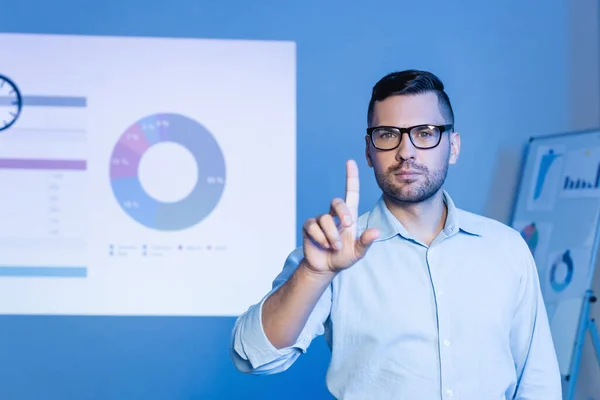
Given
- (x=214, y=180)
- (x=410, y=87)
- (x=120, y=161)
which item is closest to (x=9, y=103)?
(x=120, y=161)

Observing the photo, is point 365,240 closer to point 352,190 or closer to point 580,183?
point 352,190

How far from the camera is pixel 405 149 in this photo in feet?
4.75

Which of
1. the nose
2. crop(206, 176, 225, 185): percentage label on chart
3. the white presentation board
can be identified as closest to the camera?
the nose

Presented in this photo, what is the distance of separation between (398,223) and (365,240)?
406 mm

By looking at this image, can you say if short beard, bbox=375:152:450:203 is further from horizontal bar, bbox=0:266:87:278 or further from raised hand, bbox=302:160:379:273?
horizontal bar, bbox=0:266:87:278

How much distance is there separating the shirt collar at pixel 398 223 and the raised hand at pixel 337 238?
323mm

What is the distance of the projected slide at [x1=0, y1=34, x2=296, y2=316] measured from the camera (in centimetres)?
275

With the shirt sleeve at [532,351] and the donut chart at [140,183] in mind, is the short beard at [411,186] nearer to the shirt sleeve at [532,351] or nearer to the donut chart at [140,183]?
the shirt sleeve at [532,351]

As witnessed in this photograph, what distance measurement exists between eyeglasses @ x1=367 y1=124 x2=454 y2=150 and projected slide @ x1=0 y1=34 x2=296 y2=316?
4.26ft

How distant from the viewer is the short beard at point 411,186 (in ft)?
4.74

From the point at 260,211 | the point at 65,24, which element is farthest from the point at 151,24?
the point at 260,211

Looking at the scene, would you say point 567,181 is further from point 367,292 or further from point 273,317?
point 273,317

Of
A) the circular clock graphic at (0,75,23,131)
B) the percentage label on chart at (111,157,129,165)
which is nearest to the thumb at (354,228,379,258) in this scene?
the percentage label on chart at (111,157,129,165)

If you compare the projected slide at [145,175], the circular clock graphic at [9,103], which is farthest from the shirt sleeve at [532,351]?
the circular clock graphic at [9,103]
